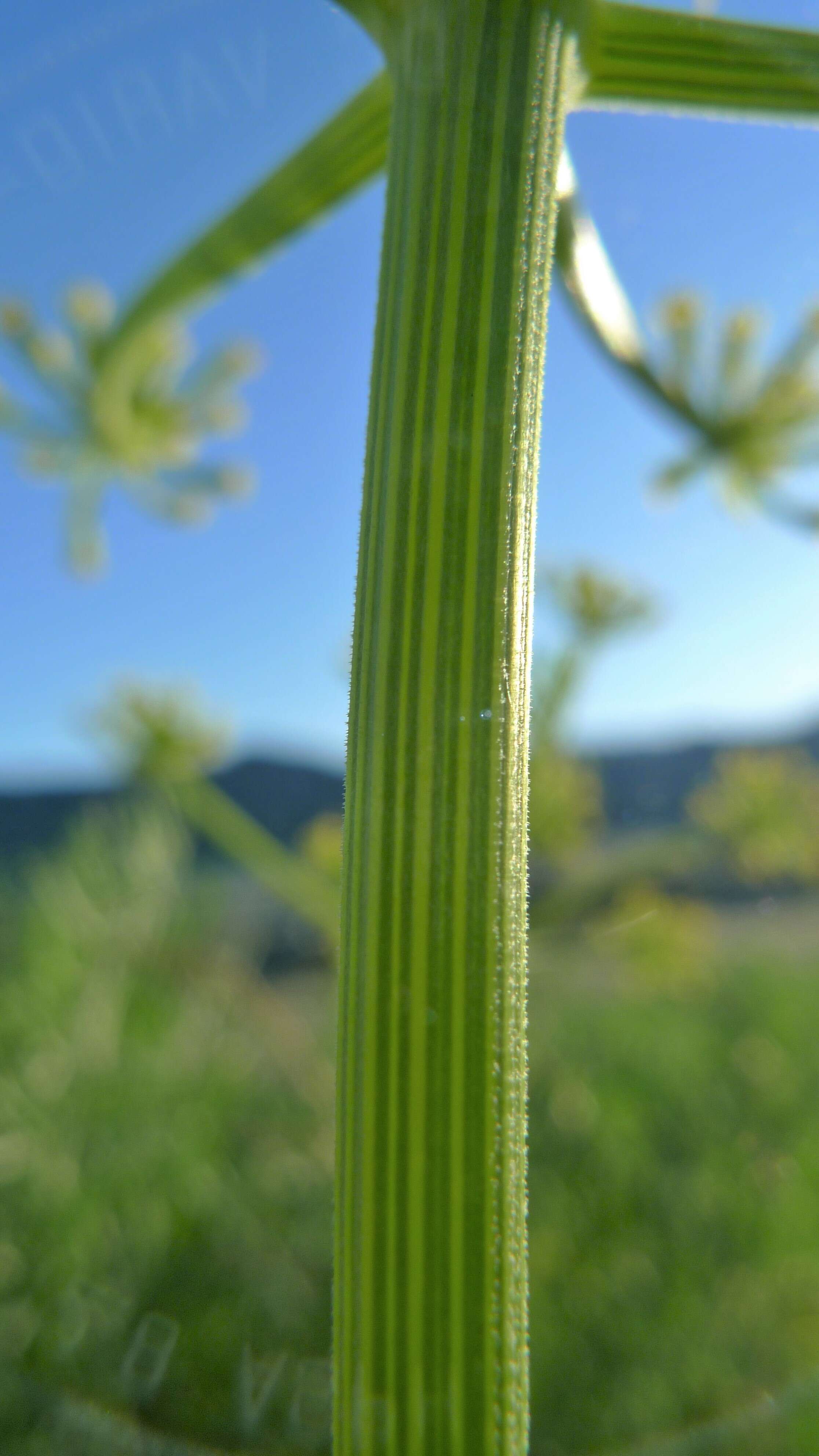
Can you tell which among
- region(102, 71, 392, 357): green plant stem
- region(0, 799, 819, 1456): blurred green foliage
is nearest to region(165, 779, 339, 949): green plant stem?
region(0, 799, 819, 1456): blurred green foliage

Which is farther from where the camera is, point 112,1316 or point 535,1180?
point 535,1180

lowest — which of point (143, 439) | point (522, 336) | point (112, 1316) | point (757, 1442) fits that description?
point (757, 1442)

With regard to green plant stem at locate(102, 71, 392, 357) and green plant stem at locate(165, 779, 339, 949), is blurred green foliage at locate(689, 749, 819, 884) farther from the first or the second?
green plant stem at locate(102, 71, 392, 357)

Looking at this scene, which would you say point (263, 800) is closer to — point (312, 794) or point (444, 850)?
point (312, 794)

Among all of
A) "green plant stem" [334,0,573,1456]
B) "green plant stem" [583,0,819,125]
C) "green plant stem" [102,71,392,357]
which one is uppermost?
"green plant stem" [583,0,819,125]

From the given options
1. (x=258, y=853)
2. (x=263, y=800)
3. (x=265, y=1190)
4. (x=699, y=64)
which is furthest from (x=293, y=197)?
(x=265, y=1190)

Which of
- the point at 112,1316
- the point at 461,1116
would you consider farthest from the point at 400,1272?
the point at 112,1316

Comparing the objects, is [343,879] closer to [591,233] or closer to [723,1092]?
[591,233]
